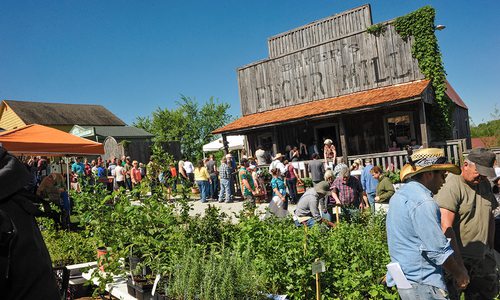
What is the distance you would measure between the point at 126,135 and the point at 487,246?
31.8 m

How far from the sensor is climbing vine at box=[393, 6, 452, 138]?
15156 millimetres

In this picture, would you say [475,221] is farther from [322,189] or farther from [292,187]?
[292,187]

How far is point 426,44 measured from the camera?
15.2m

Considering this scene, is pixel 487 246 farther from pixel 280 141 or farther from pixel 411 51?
pixel 280 141

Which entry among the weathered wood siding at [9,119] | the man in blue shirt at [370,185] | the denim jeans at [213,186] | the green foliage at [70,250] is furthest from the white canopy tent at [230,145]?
the weathered wood siding at [9,119]

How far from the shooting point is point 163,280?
13.4ft

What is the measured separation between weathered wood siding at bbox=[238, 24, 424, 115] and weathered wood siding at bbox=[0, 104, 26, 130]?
28.7m

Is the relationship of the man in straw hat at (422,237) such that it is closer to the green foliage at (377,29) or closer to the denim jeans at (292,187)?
the denim jeans at (292,187)

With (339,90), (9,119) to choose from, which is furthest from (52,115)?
(339,90)

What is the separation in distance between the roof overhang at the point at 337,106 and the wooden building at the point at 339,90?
3cm

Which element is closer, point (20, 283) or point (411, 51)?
point (20, 283)

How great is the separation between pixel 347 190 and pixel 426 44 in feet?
31.1

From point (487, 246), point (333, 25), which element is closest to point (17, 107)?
point (333, 25)

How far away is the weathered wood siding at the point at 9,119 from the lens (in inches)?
1548
